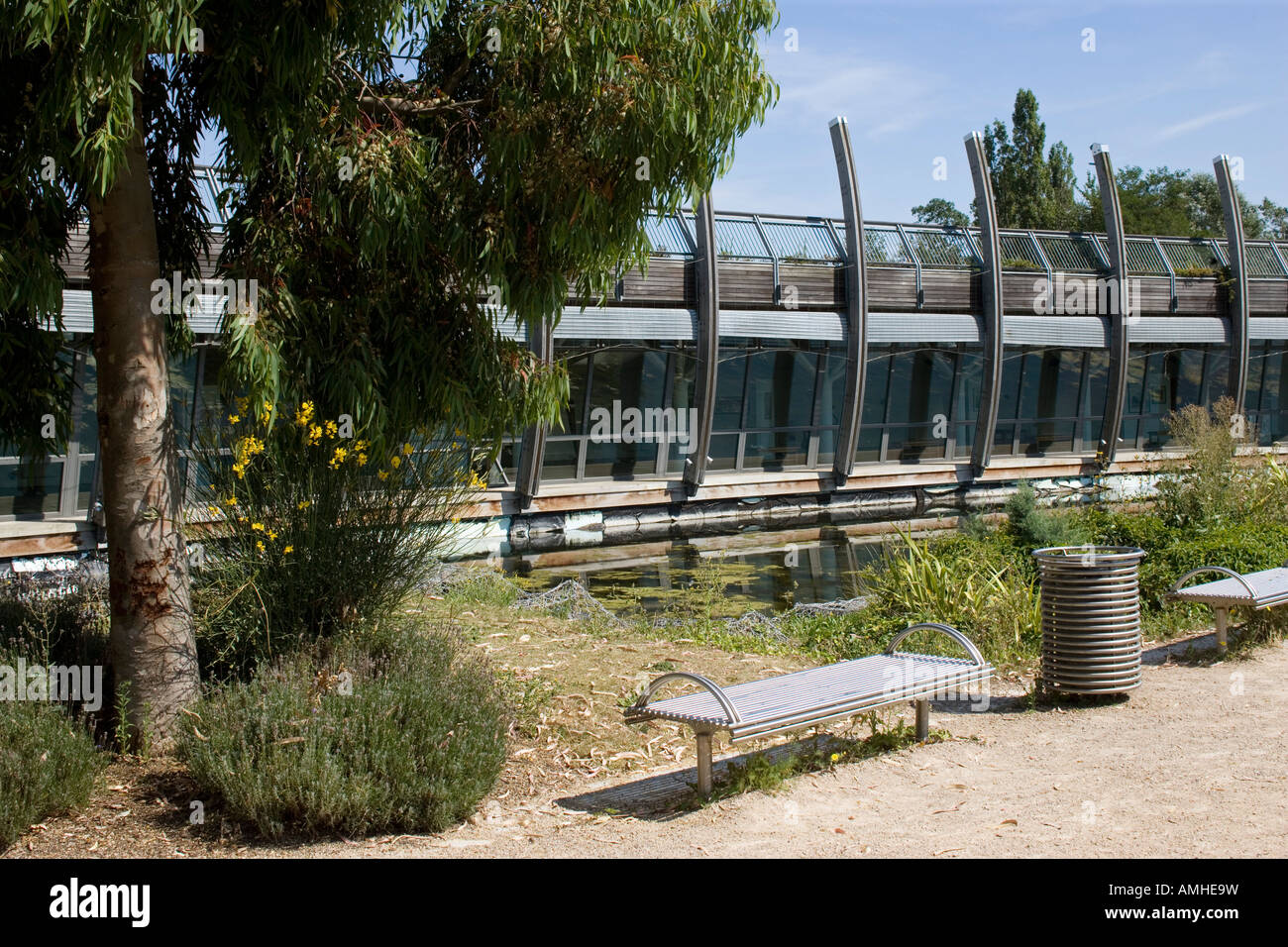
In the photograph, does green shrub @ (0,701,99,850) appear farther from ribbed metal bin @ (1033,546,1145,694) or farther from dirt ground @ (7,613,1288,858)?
ribbed metal bin @ (1033,546,1145,694)

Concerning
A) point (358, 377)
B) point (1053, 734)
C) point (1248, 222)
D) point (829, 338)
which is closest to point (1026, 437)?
point (829, 338)

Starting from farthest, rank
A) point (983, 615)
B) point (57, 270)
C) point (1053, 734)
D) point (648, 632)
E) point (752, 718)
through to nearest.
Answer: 1. point (648, 632)
2. point (983, 615)
3. point (1053, 734)
4. point (57, 270)
5. point (752, 718)

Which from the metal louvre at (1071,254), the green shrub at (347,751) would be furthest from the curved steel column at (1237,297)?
the green shrub at (347,751)

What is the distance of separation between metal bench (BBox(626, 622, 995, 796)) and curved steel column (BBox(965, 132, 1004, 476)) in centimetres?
1934

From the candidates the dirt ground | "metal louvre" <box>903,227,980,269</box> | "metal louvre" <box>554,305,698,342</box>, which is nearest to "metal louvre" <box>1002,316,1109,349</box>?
"metal louvre" <box>903,227,980,269</box>

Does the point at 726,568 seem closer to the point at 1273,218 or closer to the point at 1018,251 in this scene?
the point at 1018,251

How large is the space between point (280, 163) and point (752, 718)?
4.37 metres

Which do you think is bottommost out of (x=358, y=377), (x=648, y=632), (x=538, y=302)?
(x=648, y=632)

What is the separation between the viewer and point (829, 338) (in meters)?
23.6

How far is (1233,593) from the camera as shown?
9.14 metres

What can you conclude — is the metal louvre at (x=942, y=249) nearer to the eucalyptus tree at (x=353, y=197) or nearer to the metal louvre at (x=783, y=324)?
the metal louvre at (x=783, y=324)

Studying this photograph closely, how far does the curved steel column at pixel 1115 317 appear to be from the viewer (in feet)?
Result: 89.2

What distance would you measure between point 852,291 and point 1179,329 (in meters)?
10.7

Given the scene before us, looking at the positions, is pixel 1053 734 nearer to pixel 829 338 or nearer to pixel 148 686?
pixel 148 686
